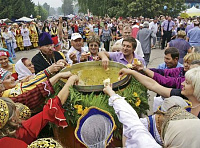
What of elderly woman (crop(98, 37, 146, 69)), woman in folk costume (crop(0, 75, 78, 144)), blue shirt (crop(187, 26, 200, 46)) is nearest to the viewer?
woman in folk costume (crop(0, 75, 78, 144))

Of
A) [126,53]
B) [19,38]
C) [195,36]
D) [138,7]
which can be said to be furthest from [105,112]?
[138,7]

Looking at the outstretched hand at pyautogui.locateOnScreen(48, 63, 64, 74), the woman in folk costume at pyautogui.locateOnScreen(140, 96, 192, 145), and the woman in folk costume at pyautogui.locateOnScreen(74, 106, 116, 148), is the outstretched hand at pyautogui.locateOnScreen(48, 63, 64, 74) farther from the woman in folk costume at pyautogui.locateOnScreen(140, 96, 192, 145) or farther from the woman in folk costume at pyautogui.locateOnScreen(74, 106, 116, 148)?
the woman in folk costume at pyautogui.locateOnScreen(140, 96, 192, 145)

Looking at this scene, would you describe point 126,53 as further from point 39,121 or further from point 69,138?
point 39,121

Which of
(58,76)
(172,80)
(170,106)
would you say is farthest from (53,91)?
(172,80)

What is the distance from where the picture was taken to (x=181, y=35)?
5941mm

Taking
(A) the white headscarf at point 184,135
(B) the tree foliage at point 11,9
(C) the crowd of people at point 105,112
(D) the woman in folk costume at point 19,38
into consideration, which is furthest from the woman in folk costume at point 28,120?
(B) the tree foliage at point 11,9

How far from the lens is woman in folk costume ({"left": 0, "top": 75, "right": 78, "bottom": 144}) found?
60.4 inches

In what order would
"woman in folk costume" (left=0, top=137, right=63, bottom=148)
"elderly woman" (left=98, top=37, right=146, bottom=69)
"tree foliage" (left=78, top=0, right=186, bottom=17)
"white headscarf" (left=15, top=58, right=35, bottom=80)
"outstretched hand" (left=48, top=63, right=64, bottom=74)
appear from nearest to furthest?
"woman in folk costume" (left=0, top=137, right=63, bottom=148), "outstretched hand" (left=48, top=63, right=64, bottom=74), "white headscarf" (left=15, top=58, right=35, bottom=80), "elderly woman" (left=98, top=37, right=146, bottom=69), "tree foliage" (left=78, top=0, right=186, bottom=17)

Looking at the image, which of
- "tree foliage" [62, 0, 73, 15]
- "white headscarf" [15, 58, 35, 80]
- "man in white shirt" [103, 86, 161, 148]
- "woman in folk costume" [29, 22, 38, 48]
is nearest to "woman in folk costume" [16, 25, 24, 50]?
"woman in folk costume" [29, 22, 38, 48]

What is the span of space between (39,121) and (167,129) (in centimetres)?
120

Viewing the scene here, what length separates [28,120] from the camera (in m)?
1.85

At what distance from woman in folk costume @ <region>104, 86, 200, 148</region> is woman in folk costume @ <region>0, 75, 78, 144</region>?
22.2 inches

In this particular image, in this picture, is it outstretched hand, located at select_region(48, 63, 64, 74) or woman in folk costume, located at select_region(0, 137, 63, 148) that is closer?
woman in folk costume, located at select_region(0, 137, 63, 148)

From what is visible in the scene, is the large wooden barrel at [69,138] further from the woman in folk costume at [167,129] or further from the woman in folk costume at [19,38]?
the woman in folk costume at [19,38]
